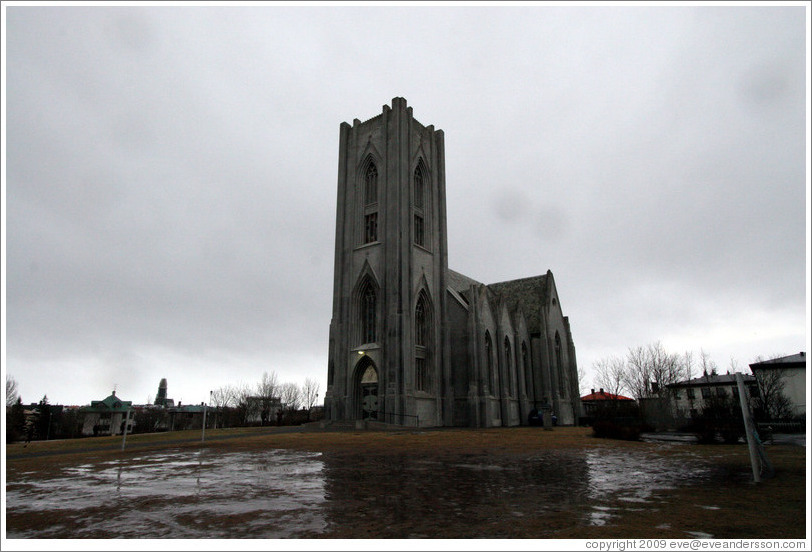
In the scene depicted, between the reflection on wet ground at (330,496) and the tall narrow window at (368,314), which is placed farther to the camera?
the tall narrow window at (368,314)

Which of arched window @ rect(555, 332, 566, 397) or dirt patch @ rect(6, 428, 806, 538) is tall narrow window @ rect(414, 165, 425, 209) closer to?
arched window @ rect(555, 332, 566, 397)

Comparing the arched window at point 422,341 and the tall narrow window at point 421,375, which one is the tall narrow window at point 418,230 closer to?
the arched window at point 422,341

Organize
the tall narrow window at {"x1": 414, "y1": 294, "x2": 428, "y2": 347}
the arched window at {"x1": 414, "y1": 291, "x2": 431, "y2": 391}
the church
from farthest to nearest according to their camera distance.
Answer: the tall narrow window at {"x1": 414, "y1": 294, "x2": 428, "y2": 347} → the arched window at {"x1": 414, "y1": 291, "x2": 431, "y2": 391} → the church

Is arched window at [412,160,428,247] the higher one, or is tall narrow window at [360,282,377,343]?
arched window at [412,160,428,247]

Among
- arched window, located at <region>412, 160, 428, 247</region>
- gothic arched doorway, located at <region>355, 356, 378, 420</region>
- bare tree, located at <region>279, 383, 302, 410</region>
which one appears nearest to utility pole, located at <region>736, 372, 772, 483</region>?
gothic arched doorway, located at <region>355, 356, 378, 420</region>

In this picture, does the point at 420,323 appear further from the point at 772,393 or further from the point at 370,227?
the point at 772,393

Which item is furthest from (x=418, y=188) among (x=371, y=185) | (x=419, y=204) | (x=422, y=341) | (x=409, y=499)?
(x=409, y=499)

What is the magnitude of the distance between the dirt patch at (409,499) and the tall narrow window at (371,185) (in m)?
35.0

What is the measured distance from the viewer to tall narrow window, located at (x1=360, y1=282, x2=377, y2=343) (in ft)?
135

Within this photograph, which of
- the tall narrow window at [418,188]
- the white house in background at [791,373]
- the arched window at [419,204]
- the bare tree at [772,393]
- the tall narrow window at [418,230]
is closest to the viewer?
the tall narrow window at [418,230]

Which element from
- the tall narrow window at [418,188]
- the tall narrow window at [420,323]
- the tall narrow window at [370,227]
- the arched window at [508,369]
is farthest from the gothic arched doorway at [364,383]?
the tall narrow window at [418,188]

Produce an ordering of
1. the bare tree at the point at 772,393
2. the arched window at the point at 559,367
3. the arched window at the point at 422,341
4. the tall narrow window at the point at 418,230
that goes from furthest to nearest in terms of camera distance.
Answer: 1. the arched window at the point at 559,367
2. the bare tree at the point at 772,393
3. the tall narrow window at the point at 418,230
4. the arched window at the point at 422,341

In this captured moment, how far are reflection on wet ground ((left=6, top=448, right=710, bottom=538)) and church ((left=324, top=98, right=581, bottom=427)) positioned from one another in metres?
25.7

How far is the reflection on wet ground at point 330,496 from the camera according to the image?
555 cm
